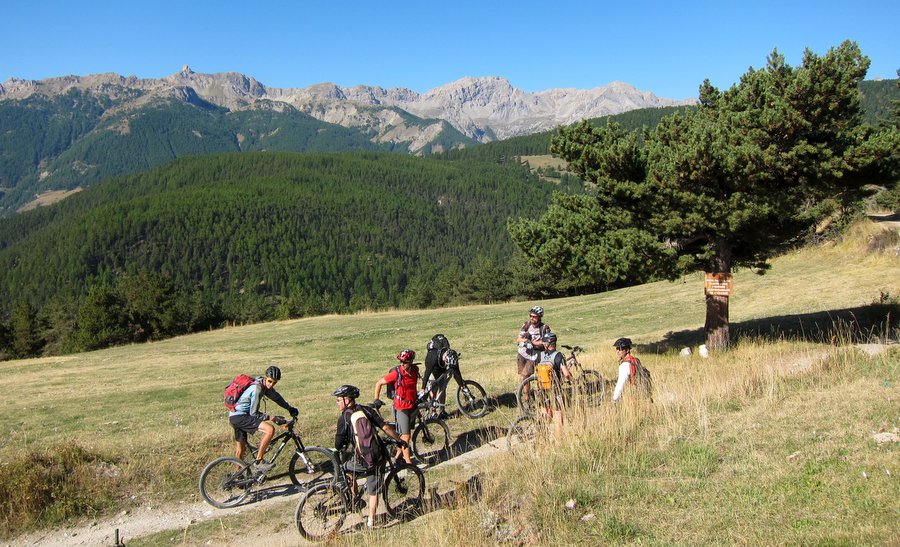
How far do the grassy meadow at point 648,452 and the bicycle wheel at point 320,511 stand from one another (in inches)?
26.6

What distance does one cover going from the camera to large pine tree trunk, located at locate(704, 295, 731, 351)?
15.8 m

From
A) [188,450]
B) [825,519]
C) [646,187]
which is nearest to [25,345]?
[188,450]

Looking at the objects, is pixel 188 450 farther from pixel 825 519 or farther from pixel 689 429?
pixel 825 519

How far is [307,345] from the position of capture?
37.6m

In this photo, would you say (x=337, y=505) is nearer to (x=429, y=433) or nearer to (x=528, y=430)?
(x=429, y=433)

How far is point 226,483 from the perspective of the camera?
9867 mm

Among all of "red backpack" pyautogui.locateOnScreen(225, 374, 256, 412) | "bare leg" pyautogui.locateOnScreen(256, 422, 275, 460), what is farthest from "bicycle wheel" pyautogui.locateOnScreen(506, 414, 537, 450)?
"red backpack" pyautogui.locateOnScreen(225, 374, 256, 412)

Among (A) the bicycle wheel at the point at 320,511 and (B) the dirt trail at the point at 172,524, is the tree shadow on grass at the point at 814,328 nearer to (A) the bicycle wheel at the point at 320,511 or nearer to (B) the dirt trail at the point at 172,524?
(B) the dirt trail at the point at 172,524

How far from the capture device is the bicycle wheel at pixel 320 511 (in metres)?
8.17

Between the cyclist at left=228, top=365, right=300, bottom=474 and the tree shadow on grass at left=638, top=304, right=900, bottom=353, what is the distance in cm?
1327

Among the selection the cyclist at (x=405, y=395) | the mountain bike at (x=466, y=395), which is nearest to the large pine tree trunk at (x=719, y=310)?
the mountain bike at (x=466, y=395)

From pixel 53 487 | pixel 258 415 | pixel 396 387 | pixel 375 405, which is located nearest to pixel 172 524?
pixel 258 415

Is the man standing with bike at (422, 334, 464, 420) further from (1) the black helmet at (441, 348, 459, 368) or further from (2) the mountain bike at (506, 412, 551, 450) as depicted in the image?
(2) the mountain bike at (506, 412, 551, 450)

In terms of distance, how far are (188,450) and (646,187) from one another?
12361mm
